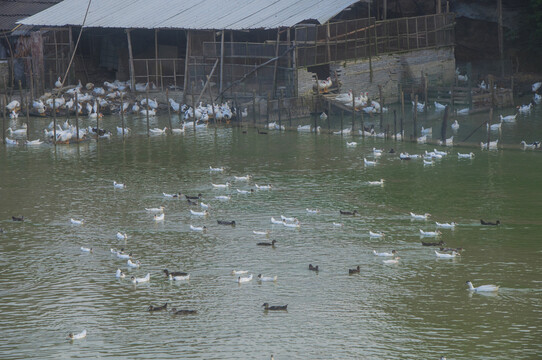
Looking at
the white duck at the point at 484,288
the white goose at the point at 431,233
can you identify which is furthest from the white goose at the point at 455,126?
the white duck at the point at 484,288

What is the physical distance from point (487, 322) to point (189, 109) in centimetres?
3543

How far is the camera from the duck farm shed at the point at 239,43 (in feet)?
168

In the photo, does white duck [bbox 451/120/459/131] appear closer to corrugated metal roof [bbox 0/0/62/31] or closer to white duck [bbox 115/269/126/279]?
white duck [bbox 115/269/126/279]

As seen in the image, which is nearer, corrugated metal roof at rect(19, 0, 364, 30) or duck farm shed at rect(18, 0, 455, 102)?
duck farm shed at rect(18, 0, 455, 102)

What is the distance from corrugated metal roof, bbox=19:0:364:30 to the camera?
169ft

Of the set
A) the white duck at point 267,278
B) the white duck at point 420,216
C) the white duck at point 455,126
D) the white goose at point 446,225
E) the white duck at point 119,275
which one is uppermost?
the white duck at point 455,126

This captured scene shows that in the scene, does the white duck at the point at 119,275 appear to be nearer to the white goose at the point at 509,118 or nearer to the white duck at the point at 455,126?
the white duck at the point at 455,126

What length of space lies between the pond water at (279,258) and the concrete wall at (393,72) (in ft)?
44.7

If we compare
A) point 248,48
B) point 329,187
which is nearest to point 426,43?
point 248,48

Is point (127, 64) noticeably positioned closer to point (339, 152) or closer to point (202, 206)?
point (339, 152)

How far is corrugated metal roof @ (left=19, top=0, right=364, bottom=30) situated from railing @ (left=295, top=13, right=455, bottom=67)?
4.61ft

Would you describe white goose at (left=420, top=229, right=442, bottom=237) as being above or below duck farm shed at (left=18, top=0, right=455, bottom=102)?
below

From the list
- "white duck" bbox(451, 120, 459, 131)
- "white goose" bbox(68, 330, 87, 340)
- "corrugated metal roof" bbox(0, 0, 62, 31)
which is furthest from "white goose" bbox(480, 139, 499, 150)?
"corrugated metal roof" bbox(0, 0, 62, 31)

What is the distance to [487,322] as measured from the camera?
61.9 feet
